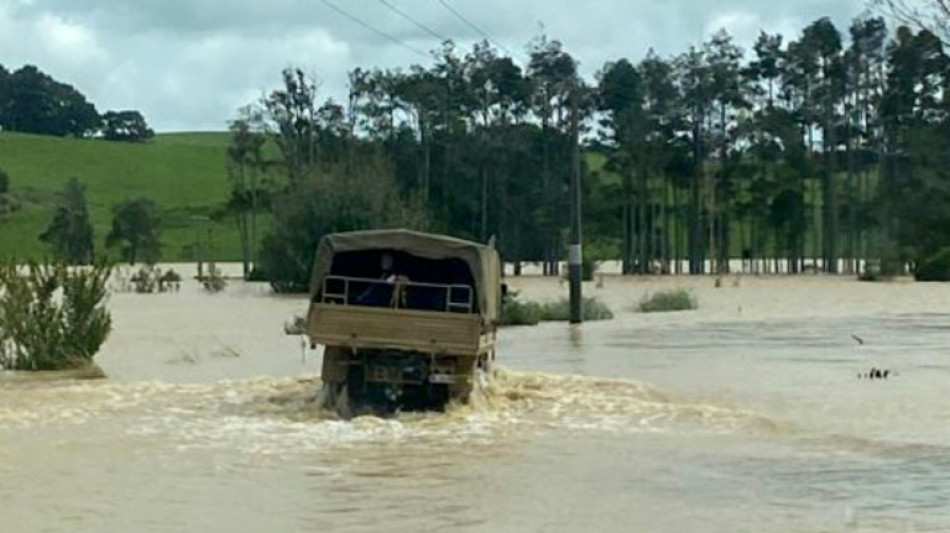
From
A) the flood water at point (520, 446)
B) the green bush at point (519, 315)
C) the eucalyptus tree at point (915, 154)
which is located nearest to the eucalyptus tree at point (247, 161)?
the eucalyptus tree at point (915, 154)

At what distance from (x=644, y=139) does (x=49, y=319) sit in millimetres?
75506

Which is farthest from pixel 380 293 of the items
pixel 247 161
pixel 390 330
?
pixel 247 161

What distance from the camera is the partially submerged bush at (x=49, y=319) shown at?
32.0 meters

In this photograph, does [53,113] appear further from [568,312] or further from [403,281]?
[403,281]

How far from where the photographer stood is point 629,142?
104750 millimetres

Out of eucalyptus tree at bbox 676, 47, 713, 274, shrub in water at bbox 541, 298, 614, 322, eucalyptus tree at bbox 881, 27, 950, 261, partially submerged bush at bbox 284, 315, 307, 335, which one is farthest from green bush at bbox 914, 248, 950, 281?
partially submerged bush at bbox 284, 315, 307, 335

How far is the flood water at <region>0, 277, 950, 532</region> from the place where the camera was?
16359mm

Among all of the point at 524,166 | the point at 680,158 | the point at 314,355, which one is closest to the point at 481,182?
the point at 524,166

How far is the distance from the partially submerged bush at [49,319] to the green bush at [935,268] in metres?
62.4

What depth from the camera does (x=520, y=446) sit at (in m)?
21.7

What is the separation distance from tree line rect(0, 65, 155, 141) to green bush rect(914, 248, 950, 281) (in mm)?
110634

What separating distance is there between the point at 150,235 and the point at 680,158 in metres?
36.5

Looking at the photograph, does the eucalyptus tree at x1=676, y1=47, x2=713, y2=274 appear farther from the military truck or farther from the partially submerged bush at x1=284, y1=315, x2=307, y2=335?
the military truck

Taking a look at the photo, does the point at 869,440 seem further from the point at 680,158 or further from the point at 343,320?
the point at 680,158
